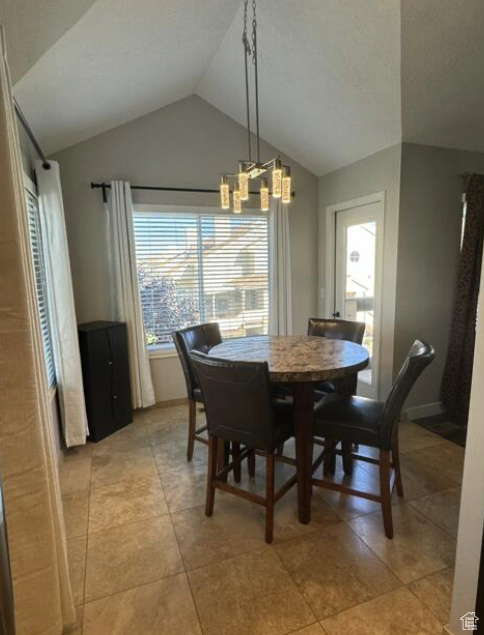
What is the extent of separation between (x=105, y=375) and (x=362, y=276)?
2.65m

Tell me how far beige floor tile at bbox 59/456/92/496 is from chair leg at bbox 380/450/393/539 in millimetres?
1920

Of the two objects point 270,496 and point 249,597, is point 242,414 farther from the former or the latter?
point 249,597

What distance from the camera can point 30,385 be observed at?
1210mm

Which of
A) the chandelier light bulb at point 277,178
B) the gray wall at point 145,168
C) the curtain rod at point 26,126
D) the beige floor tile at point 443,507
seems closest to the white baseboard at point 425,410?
the beige floor tile at point 443,507

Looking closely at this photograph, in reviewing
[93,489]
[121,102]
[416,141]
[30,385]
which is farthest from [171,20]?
[93,489]

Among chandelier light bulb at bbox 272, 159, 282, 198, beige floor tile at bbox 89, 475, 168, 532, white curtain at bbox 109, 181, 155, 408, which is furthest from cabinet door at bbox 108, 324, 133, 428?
chandelier light bulb at bbox 272, 159, 282, 198

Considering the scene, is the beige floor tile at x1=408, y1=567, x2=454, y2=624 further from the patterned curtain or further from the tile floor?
the patterned curtain

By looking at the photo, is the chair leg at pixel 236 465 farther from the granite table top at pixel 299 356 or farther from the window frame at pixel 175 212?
the window frame at pixel 175 212

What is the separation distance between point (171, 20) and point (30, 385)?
7.70 ft

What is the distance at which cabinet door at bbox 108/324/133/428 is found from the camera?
321 centimetres

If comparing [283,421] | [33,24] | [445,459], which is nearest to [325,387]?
[283,421]

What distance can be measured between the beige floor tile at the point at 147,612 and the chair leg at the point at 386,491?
1.07m

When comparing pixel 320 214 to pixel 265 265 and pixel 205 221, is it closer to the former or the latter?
pixel 265 265

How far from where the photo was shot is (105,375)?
3.15 m
